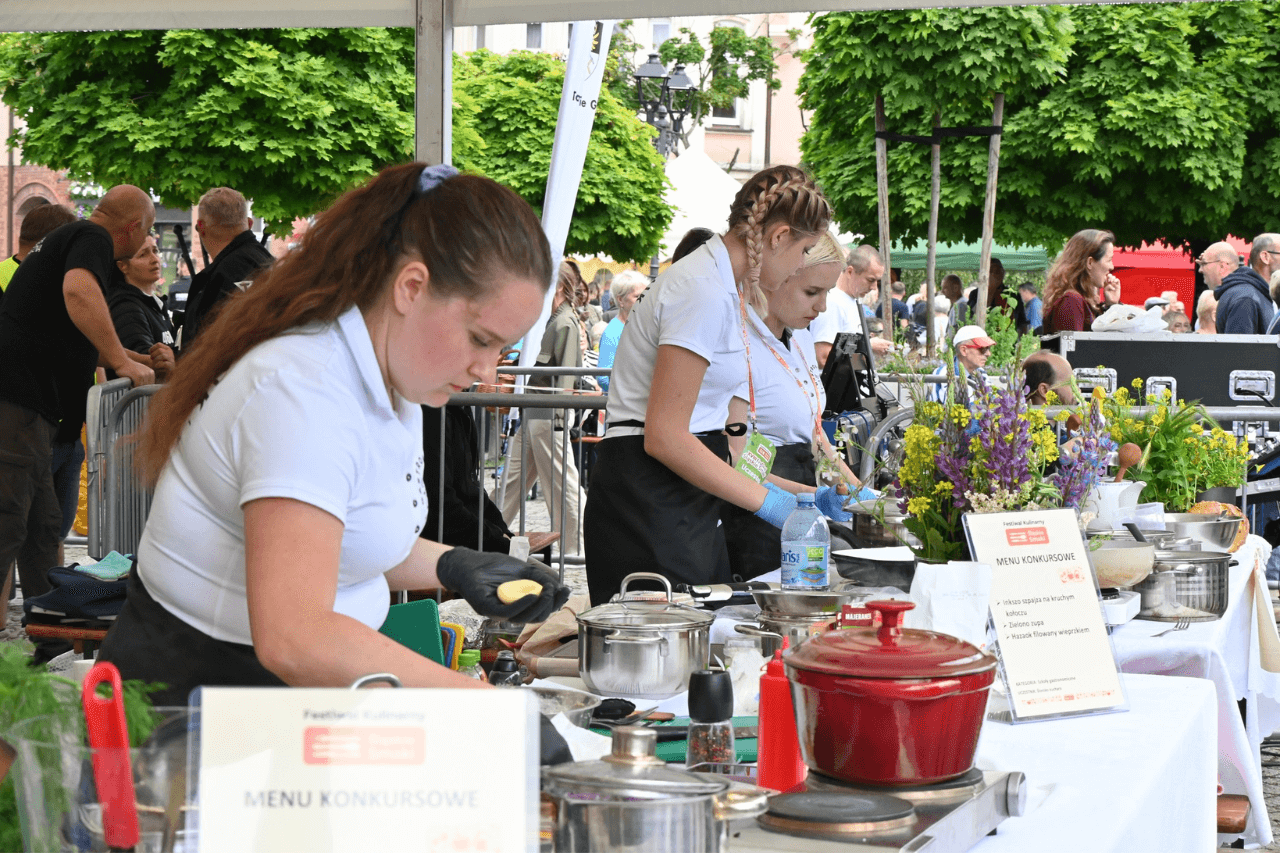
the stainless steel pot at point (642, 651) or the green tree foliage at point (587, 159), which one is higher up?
the green tree foliage at point (587, 159)

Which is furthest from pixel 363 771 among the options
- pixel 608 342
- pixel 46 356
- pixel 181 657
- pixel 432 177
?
pixel 608 342

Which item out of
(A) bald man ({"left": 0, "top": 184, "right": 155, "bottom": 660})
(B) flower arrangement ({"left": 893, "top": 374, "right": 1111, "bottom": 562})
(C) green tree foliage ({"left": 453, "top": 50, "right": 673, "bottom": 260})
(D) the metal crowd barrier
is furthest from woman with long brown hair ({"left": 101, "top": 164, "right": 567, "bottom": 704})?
(C) green tree foliage ({"left": 453, "top": 50, "right": 673, "bottom": 260})

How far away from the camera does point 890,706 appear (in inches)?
62.0

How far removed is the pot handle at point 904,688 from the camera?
1566 millimetres

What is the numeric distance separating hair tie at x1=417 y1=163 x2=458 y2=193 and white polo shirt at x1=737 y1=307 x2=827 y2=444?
1804mm

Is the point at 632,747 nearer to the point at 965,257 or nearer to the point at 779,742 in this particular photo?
the point at 779,742

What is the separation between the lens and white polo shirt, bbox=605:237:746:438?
332cm

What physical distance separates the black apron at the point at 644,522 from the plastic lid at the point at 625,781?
6.91 ft

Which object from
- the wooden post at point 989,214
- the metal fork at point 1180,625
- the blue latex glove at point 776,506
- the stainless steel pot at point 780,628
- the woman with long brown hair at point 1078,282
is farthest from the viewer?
the wooden post at point 989,214

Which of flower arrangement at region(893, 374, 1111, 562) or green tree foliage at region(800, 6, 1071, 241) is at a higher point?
green tree foliage at region(800, 6, 1071, 241)

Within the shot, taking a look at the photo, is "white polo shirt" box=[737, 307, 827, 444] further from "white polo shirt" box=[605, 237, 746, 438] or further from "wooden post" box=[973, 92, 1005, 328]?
"wooden post" box=[973, 92, 1005, 328]

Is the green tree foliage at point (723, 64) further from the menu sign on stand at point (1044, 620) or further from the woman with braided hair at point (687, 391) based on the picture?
the menu sign on stand at point (1044, 620)

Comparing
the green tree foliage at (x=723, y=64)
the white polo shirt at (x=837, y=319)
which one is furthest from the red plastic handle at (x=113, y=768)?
the green tree foliage at (x=723, y=64)

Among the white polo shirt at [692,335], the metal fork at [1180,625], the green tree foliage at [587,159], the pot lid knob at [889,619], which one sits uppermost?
the green tree foliage at [587,159]
